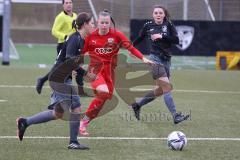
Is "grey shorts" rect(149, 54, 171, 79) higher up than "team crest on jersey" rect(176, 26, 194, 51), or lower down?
higher up

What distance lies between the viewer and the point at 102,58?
9.97 metres

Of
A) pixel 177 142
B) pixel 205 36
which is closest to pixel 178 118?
pixel 177 142

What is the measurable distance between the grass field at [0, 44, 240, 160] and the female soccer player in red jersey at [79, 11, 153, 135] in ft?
1.39

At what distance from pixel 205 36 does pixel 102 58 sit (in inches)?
617

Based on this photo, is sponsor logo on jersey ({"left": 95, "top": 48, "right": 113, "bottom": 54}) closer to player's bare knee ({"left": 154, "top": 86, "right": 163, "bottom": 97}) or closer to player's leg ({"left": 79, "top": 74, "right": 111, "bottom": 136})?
player's leg ({"left": 79, "top": 74, "right": 111, "bottom": 136})

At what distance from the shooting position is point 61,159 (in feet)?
26.5

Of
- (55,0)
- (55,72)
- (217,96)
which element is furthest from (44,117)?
(55,0)

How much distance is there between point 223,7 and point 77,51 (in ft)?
64.7

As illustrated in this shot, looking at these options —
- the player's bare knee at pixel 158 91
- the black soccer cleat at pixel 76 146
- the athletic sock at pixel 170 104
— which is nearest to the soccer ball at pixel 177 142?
the black soccer cleat at pixel 76 146

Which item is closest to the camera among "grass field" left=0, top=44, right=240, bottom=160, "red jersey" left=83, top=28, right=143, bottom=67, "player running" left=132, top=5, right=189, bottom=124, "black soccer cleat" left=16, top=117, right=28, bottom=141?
"grass field" left=0, top=44, right=240, bottom=160

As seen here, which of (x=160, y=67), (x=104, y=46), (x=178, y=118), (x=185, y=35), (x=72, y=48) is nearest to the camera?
(x=72, y=48)

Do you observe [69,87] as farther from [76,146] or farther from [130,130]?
[130,130]

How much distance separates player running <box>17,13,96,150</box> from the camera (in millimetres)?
8625

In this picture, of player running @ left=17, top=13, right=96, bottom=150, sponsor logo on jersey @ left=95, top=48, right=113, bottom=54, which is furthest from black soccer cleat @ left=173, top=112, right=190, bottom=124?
player running @ left=17, top=13, right=96, bottom=150
